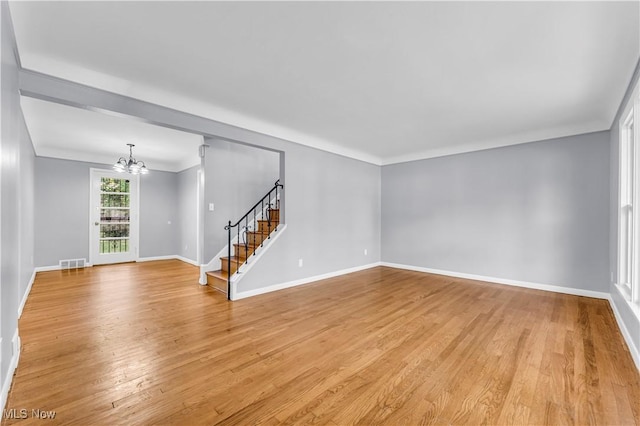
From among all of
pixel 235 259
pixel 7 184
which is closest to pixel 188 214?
pixel 235 259

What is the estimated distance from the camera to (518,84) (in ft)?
9.61

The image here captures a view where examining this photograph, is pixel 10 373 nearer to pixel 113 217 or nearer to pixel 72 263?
pixel 72 263

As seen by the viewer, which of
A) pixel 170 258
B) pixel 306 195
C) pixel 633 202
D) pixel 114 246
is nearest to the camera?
pixel 633 202

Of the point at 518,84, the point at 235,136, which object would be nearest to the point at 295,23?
the point at 235,136

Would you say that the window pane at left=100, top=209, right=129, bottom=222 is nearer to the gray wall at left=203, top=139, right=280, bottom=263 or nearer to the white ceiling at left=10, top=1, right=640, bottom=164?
the gray wall at left=203, top=139, right=280, bottom=263

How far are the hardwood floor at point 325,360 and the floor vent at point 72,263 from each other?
2774 millimetres

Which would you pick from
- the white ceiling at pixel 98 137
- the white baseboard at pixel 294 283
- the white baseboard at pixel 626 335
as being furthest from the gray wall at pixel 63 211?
the white baseboard at pixel 626 335

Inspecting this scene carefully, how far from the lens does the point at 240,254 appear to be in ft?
16.6

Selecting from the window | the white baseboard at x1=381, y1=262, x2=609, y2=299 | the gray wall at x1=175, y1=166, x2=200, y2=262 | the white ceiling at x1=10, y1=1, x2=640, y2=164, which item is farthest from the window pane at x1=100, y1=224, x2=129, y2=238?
the window

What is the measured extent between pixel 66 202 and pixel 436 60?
8058mm

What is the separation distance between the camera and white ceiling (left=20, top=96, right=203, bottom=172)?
4.00 m

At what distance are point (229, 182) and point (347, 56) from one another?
3.61 metres

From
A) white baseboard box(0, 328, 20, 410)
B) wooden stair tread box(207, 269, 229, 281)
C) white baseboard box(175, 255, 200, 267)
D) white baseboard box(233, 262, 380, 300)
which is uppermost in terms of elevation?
→ wooden stair tread box(207, 269, 229, 281)

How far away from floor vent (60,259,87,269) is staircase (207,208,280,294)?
157 inches
